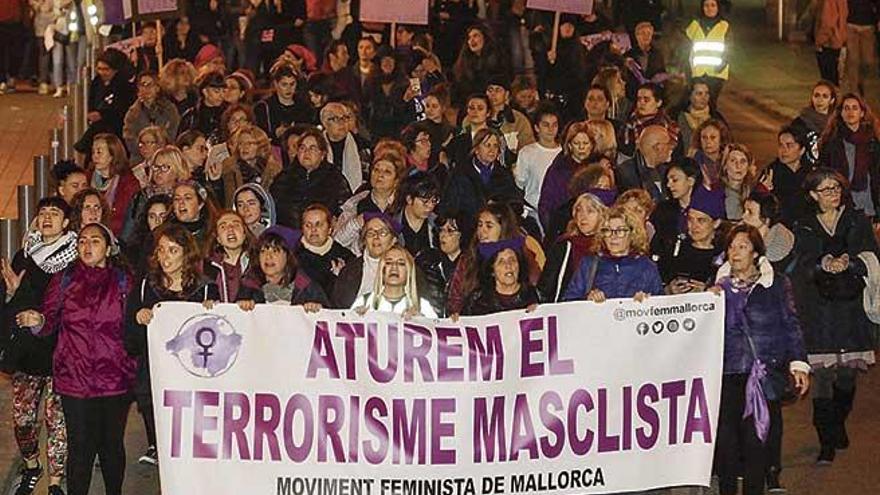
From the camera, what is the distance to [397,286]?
11.2 metres

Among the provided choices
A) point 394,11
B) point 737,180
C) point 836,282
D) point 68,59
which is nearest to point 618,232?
point 836,282

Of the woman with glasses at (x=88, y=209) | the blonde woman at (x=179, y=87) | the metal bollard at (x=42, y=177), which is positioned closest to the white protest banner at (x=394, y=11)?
the blonde woman at (x=179, y=87)

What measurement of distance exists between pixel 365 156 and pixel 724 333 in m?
5.11

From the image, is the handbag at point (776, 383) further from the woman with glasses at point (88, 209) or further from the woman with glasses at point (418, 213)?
the woman with glasses at point (88, 209)

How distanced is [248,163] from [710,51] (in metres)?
8.26

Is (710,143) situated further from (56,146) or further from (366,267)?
(56,146)

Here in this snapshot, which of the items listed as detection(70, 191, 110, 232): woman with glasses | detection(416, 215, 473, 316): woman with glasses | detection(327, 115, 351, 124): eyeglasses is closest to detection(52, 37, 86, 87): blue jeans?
detection(327, 115, 351, 124): eyeglasses

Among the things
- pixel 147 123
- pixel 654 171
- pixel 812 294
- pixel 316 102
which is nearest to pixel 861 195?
pixel 654 171

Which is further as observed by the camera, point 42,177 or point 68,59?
point 68,59

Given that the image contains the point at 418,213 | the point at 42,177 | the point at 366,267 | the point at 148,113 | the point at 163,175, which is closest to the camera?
the point at 366,267

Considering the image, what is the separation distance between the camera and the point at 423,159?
14.9 m

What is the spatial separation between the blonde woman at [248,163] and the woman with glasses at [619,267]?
3852 mm

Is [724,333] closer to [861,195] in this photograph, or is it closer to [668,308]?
[668,308]

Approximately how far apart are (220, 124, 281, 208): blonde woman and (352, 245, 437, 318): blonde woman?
3.51 metres
